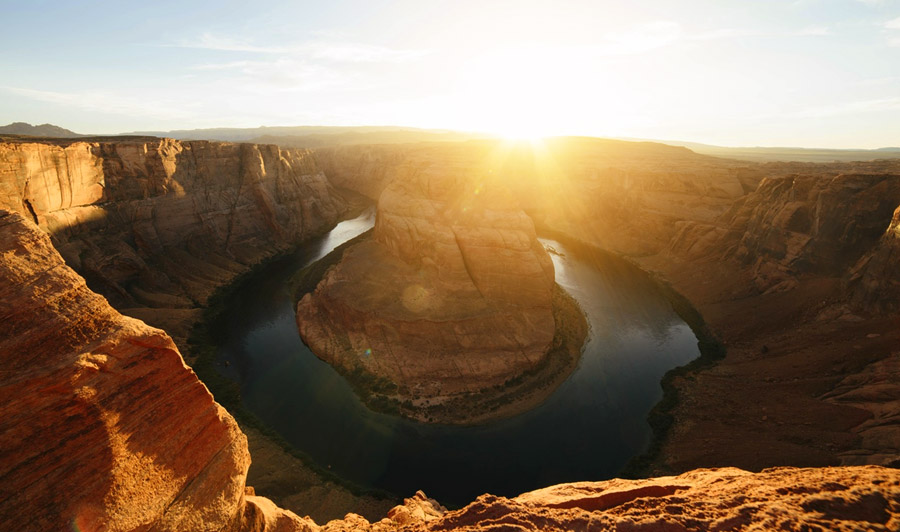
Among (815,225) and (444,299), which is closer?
(444,299)

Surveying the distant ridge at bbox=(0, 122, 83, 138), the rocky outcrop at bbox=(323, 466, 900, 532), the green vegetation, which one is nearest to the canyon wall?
the rocky outcrop at bbox=(323, 466, 900, 532)

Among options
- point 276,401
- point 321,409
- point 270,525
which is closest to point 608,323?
point 321,409

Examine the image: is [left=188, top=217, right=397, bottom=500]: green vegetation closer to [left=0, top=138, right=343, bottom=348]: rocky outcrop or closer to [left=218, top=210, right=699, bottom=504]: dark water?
[left=218, top=210, right=699, bottom=504]: dark water

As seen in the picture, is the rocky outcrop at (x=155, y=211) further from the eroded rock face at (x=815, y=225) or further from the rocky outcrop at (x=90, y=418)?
the eroded rock face at (x=815, y=225)

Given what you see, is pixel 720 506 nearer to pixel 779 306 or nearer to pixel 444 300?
pixel 444 300

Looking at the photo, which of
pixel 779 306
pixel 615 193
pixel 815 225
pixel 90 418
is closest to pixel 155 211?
pixel 90 418

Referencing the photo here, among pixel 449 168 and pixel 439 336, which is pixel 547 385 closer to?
pixel 439 336
